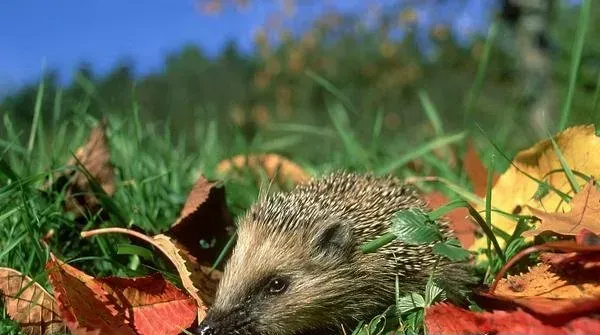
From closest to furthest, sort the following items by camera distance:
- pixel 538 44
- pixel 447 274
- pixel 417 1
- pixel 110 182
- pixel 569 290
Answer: pixel 569 290
pixel 447 274
pixel 110 182
pixel 538 44
pixel 417 1

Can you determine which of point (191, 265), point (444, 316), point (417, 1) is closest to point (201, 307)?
point (191, 265)

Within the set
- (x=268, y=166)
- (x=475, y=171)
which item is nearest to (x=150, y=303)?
(x=475, y=171)

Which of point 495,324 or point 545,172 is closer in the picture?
point 495,324

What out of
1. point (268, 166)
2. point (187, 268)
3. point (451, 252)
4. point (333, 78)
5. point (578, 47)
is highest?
point (578, 47)

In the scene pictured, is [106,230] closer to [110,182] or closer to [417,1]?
[110,182]

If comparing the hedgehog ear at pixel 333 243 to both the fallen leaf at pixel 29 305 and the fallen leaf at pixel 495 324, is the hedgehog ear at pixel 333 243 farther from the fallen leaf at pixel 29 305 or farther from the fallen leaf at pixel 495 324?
the fallen leaf at pixel 29 305

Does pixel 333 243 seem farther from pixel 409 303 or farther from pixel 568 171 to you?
pixel 568 171

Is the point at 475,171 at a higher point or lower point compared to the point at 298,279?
lower
